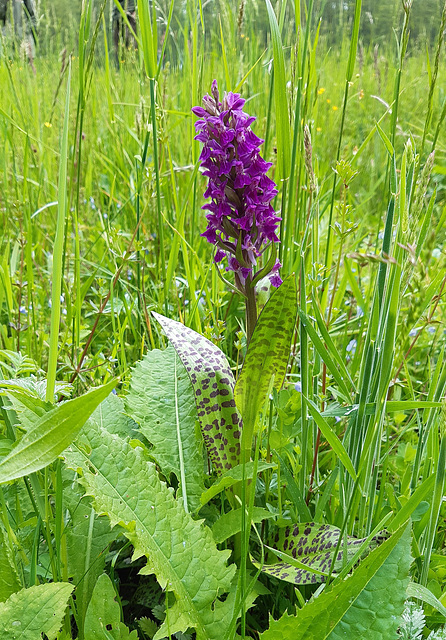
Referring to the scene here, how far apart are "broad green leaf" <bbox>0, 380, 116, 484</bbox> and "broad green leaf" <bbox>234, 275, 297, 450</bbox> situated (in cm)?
41

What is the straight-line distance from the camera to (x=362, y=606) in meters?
0.63

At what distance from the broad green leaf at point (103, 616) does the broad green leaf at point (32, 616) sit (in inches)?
2.3

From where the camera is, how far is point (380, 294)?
25.6 inches

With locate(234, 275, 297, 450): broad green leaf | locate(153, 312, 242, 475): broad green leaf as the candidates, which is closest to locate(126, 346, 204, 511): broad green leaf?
locate(153, 312, 242, 475): broad green leaf

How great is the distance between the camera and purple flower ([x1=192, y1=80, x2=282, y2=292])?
2.91 feet

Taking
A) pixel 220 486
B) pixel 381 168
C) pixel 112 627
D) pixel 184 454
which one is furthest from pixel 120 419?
pixel 381 168

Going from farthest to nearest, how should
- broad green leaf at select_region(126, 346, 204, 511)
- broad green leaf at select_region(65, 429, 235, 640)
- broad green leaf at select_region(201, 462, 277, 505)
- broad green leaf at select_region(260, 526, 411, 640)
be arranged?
broad green leaf at select_region(126, 346, 204, 511) → broad green leaf at select_region(201, 462, 277, 505) → broad green leaf at select_region(65, 429, 235, 640) → broad green leaf at select_region(260, 526, 411, 640)

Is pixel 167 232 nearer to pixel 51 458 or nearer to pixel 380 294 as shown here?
pixel 380 294

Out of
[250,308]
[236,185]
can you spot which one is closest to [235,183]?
[236,185]

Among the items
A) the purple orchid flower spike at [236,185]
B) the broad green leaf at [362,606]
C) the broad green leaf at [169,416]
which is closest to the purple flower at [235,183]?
the purple orchid flower spike at [236,185]

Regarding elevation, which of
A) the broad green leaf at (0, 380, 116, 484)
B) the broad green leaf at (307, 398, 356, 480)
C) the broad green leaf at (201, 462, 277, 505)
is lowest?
the broad green leaf at (201, 462, 277, 505)

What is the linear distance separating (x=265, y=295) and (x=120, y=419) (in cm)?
38

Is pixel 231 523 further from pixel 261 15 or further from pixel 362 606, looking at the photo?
pixel 261 15

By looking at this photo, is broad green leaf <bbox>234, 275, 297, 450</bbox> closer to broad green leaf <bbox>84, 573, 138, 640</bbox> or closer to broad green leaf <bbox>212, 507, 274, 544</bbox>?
broad green leaf <bbox>212, 507, 274, 544</bbox>
